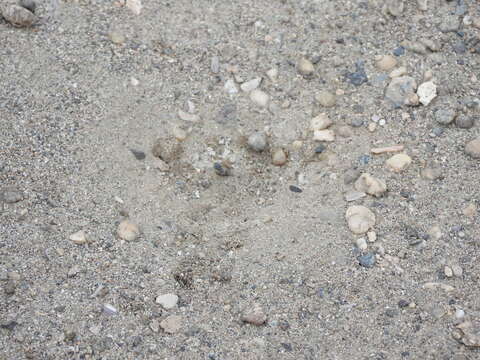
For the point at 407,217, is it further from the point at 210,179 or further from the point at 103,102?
the point at 103,102

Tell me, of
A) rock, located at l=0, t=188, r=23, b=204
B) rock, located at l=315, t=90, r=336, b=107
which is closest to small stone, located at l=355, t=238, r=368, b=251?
rock, located at l=315, t=90, r=336, b=107

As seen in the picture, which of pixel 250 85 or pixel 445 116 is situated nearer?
pixel 445 116

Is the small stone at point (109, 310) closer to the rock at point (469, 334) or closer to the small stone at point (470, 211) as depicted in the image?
the rock at point (469, 334)

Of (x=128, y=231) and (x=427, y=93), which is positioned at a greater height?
(x=427, y=93)

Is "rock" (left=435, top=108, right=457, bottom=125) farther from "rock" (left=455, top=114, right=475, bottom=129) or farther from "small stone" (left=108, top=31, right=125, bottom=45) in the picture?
"small stone" (left=108, top=31, right=125, bottom=45)

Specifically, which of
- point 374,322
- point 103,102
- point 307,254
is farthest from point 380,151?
point 103,102

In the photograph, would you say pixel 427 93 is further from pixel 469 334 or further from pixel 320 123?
pixel 469 334

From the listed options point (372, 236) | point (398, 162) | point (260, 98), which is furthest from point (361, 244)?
point (260, 98)
